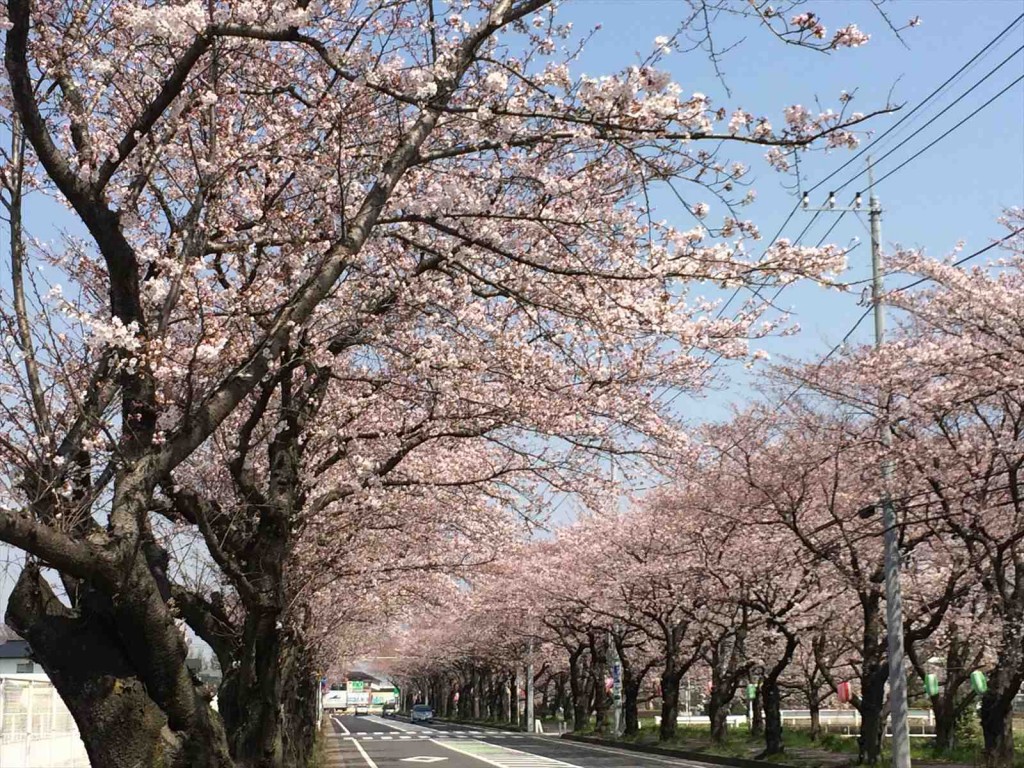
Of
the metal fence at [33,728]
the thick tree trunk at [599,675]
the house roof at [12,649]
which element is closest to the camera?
the metal fence at [33,728]

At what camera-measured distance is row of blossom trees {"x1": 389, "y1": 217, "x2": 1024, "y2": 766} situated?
1712 centimetres

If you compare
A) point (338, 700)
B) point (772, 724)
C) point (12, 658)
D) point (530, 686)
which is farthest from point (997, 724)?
point (338, 700)

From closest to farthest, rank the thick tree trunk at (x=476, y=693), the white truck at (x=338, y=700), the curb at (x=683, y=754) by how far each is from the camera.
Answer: the curb at (x=683, y=754) < the thick tree trunk at (x=476, y=693) < the white truck at (x=338, y=700)

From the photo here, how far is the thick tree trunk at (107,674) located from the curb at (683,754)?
20942mm

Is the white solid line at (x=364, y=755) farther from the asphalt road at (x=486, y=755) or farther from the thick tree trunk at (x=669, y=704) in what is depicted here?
the thick tree trunk at (x=669, y=704)

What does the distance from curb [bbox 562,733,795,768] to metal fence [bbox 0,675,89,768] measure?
15.0 meters

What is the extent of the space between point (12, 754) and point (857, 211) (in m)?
16.0

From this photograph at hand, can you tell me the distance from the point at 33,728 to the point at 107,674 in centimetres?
1446

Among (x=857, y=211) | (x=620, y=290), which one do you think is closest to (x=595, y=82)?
(x=620, y=290)

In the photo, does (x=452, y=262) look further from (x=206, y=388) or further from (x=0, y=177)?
(x=0, y=177)

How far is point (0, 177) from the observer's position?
20.1 ft

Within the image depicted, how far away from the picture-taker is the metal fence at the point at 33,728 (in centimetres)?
1611

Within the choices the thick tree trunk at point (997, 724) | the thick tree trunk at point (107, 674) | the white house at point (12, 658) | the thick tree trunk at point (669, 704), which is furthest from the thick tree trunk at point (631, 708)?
the thick tree trunk at point (107, 674)

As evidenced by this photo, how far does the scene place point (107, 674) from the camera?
217 inches
